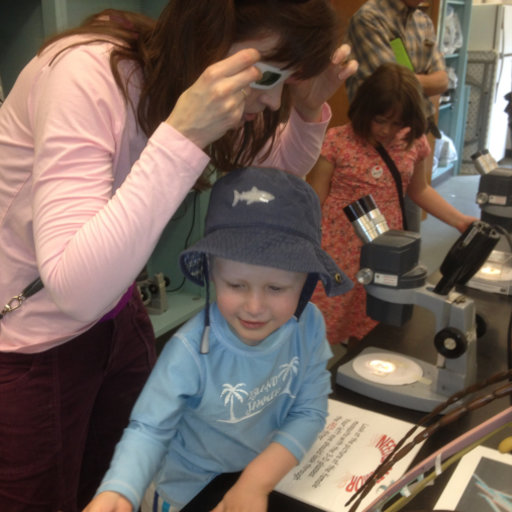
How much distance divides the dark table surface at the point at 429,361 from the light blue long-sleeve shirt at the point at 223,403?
6 cm

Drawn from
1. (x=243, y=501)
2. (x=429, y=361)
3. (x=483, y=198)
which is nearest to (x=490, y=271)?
(x=483, y=198)

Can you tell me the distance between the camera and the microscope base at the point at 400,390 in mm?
963

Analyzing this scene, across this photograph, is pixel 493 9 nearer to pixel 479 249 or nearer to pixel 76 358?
pixel 479 249

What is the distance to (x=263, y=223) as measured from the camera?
0.77 m

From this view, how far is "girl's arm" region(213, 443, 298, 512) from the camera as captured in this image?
0.71 metres

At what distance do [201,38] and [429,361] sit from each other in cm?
73

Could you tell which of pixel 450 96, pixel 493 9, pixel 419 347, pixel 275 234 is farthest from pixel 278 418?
pixel 493 9

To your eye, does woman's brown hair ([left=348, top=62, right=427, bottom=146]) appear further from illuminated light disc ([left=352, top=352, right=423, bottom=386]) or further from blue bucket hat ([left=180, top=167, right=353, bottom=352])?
blue bucket hat ([left=180, top=167, right=353, bottom=352])

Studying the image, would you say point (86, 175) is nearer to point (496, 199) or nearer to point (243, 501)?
point (243, 501)

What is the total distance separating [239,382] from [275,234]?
0.72ft

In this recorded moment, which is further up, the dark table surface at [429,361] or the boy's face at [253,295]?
the boy's face at [253,295]

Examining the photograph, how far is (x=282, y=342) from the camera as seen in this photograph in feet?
2.80

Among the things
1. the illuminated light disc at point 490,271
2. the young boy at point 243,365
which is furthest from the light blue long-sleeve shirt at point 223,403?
the illuminated light disc at point 490,271

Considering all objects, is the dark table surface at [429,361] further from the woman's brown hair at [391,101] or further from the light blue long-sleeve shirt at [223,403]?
the woman's brown hair at [391,101]
